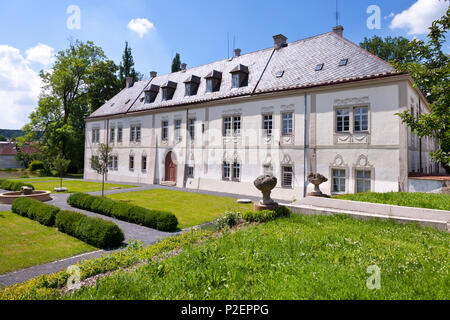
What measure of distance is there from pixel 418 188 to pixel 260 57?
17.1 meters

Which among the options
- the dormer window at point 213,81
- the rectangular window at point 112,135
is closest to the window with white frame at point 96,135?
the rectangular window at point 112,135

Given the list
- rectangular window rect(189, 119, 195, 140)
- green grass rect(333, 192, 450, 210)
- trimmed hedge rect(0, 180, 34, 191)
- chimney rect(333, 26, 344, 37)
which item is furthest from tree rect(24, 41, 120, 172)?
green grass rect(333, 192, 450, 210)

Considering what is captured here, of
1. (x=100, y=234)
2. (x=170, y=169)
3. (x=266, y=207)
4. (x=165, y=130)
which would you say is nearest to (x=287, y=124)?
(x=266, y=207)

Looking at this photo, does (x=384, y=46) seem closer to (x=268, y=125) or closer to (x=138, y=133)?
(x=268, y=125)

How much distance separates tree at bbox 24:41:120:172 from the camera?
42.2 meters

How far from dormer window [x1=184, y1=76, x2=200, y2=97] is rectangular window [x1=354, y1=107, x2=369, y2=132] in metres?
16.1

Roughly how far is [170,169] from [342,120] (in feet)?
58.9

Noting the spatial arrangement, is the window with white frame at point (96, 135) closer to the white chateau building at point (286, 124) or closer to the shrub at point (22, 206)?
the white chateau building at point (286, 124)

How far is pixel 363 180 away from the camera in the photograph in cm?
1705

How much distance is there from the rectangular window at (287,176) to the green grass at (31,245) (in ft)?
47.2

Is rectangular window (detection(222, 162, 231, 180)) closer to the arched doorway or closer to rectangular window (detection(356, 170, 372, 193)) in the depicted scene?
the arched doorway

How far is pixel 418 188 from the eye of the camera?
1507 cm

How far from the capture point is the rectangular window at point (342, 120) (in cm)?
1783

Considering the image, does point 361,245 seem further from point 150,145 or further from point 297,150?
point 150,145
